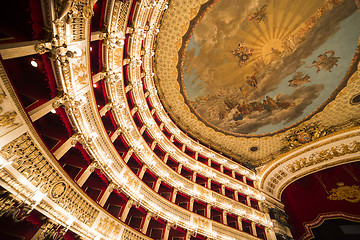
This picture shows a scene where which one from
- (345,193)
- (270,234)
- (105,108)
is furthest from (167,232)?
(345,193)

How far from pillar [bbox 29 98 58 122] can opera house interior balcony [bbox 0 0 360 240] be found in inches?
1.8

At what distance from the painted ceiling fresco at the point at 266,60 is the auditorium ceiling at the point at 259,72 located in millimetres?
81

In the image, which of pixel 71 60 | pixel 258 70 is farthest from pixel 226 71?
pixel 71 60

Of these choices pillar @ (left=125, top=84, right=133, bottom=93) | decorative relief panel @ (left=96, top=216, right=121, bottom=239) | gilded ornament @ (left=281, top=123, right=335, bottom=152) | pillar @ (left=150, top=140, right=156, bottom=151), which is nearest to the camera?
decorative relief panel @ (left=96, top=216, right=121, bottom=239)

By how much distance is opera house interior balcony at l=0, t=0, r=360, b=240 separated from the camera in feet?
16.4

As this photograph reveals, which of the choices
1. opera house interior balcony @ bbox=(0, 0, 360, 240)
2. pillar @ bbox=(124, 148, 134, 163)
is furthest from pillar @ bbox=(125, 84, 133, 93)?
pillar @ bbox=(124, 148, 134, 163)

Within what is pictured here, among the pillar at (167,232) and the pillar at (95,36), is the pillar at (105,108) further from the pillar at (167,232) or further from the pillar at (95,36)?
the pillar at (167,232)

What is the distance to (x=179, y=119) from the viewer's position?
62.7 feet

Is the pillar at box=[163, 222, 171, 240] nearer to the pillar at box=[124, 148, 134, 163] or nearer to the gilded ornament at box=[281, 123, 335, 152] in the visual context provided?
the pillar at box=[124, 148, 134, 163]

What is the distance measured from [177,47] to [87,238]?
1462 cm

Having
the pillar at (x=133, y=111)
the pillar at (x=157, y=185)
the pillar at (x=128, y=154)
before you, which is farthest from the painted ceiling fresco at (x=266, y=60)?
the pillar at (x=157, y=185)

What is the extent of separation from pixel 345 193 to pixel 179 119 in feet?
61.4

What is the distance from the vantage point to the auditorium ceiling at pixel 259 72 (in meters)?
13.2

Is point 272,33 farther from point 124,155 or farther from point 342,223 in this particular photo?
point 342,223
